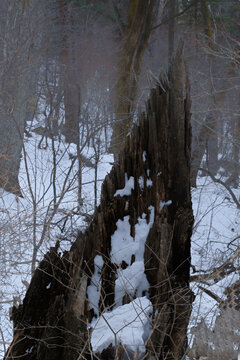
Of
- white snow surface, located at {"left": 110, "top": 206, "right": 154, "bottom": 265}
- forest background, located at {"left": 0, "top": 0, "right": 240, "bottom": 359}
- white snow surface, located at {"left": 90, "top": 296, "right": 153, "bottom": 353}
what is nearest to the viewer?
white snow surface, located at {"left": 90, "top": 296, "right": 153, "bottom": 353}

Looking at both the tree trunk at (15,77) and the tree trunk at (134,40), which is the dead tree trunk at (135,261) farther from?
the tree trunk at (15,77)

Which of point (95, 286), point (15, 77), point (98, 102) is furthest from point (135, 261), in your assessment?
point (15, 77)

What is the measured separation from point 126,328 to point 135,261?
576mm

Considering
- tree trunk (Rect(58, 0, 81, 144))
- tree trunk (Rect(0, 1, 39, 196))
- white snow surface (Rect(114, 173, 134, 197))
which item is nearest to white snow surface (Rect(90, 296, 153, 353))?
white snow surface (Rect(114, 173, 134, 197))

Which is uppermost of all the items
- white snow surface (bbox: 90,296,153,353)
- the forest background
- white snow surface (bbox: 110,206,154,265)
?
the forest background

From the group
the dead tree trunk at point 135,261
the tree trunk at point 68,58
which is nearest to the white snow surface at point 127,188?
the dead tree trunk at point 135,261

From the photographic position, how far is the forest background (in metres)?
9.20

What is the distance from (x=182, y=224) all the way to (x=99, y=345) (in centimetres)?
125

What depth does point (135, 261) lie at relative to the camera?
12.7 ft

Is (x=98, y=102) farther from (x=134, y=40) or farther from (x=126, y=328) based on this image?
(x=126, y=328)

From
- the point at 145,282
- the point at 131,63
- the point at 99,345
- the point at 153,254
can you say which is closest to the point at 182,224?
the point at 153,254

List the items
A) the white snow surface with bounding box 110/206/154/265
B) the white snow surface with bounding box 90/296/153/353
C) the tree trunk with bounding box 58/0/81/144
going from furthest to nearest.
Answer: the tree trunk with bounding box 58/0/81/144 → the white snow surface with bounding box 110/206/154/265 → the white snow surface with bounding box 90/296/153/353

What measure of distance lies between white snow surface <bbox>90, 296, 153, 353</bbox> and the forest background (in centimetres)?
450

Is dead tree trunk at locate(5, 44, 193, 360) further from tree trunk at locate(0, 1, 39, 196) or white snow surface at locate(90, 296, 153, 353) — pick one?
tree trunk at locate(0, 1, 39, 196)
